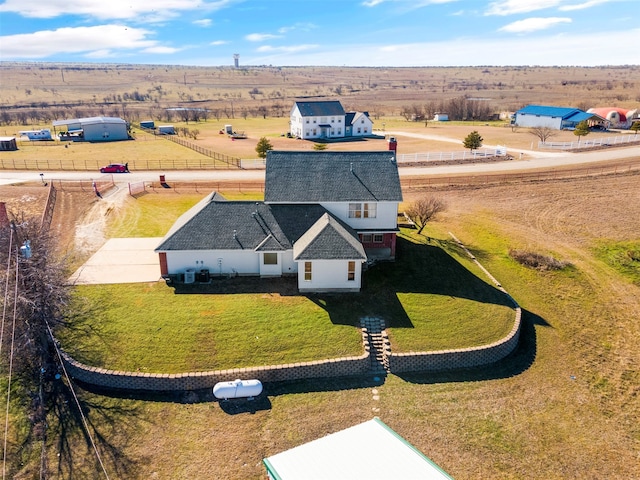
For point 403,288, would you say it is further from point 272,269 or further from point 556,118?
point 556,118

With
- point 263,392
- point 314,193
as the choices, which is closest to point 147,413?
point 263,392

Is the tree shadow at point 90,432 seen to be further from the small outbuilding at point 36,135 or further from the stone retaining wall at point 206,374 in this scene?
the small outbuilding at point 36,135

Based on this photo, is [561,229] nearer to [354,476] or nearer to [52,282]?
[354,476]

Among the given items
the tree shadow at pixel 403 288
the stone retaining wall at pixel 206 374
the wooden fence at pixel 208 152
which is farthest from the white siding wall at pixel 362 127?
the stone retaining wall at pixel 206 374

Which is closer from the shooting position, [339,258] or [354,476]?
[354,476]

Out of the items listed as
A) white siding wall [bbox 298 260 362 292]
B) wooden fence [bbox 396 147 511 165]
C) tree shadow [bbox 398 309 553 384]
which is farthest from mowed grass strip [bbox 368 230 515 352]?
wooden fence [bbox 396 147 511 165]
